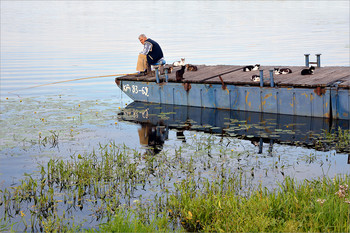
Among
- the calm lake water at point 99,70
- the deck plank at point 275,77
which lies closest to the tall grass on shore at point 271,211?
the calm lake water at point 99,70

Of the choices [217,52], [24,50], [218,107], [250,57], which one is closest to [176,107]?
[218,107]

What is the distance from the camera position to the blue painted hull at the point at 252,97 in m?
14.1

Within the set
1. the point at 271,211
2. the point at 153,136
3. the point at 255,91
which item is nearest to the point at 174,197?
the point at 271,211

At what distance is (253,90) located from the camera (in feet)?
50.9

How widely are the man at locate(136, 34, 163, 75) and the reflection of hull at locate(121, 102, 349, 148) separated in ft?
5.82

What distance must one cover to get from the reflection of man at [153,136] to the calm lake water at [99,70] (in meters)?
0.17

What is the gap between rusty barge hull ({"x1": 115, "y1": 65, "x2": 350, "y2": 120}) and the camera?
558 inches

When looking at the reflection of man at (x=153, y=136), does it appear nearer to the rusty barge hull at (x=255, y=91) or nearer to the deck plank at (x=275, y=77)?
the rusty barge hull at (x=255, y=91)

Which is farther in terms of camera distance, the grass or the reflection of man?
the reflection of man

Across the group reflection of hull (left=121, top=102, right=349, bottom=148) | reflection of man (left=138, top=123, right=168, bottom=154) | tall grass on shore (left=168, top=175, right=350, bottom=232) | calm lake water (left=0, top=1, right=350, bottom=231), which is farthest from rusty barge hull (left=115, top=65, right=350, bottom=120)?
tall grass on shore (left=168, top=175, right=350, bottom=232)

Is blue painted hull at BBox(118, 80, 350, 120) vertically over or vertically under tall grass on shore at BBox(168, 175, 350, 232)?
over

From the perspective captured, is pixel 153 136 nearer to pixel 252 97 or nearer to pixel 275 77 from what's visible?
pixel 252 97

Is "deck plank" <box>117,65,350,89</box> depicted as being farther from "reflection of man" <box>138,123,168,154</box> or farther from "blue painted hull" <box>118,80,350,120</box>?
"reflection of man" <box>138,123,168,154</box>

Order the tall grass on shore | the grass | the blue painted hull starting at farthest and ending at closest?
1. the blue painted hull
2. the grass
3. the tall grass on shore
